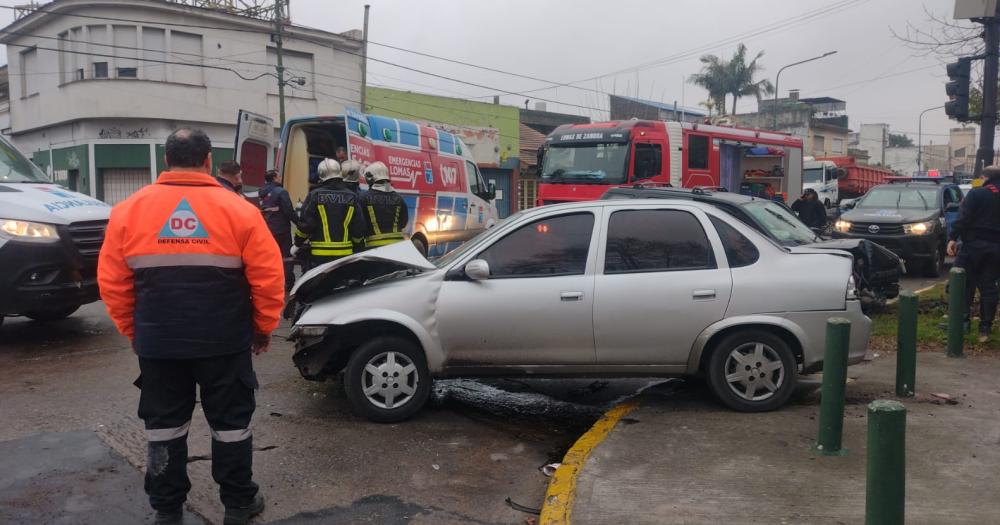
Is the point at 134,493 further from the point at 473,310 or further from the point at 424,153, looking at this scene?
the point at 424,153

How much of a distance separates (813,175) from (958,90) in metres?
22.2

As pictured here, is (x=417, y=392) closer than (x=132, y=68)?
Yes

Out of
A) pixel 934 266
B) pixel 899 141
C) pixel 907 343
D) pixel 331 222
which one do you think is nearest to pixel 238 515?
pixel 331 222

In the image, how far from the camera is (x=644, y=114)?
41.9 m

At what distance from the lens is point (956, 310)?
720 centimetres

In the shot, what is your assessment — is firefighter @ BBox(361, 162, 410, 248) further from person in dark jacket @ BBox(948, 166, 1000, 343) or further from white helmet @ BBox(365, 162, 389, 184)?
person in dark jacket @ BBox(948, 166, 1000, 343)

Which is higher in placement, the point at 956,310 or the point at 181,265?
the point at 181,265

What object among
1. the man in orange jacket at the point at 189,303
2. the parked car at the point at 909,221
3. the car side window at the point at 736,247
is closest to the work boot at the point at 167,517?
the man in orange jacket at the point at 189,303

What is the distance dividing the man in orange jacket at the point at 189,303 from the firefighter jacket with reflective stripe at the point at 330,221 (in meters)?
3.67

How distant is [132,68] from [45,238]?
22.8m

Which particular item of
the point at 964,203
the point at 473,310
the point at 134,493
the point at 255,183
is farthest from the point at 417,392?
the point at 255,183

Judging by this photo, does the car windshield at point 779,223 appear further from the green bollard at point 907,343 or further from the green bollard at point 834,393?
the green bollard at point 834,393

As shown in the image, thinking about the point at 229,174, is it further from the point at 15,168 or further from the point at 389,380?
the point at 389,380

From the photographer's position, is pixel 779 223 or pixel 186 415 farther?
pixel 779 223
